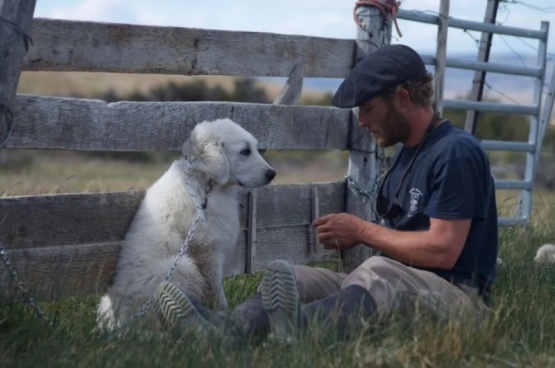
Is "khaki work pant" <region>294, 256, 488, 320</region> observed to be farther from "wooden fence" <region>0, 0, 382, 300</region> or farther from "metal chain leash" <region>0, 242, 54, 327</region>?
"wooden fence" <region>0, 0, 382, 300</region>

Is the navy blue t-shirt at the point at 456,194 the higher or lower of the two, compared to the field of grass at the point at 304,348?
higher

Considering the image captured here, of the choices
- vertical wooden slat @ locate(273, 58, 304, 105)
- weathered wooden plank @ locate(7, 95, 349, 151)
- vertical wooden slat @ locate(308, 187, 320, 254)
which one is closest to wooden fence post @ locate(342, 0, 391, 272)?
weathered wooden plank @ locate(7, 95, 349, 151)

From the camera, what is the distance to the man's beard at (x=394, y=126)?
551 centimetres

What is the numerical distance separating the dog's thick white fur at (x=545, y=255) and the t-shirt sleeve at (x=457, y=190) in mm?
2585

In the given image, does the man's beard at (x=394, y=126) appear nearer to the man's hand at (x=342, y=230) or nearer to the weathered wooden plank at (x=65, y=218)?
the man's hand at (x=342, y=230)

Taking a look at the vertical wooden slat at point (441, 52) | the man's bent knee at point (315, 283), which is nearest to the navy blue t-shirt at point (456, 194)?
the man's bent knee at point (315, 283)

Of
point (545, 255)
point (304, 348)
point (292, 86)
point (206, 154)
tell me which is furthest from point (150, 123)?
point (545, 255)

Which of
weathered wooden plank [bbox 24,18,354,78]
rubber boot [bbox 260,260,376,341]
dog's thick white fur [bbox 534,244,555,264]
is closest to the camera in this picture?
rubber boot [bbox 260,260,376,341]

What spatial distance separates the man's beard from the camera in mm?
5508

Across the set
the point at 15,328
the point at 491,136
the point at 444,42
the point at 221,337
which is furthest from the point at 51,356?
the point at 491,136

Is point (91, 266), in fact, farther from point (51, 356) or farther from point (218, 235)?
point (51, 356)

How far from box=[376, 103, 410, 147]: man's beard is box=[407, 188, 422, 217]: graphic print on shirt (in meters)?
0.30

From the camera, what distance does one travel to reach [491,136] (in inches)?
1328

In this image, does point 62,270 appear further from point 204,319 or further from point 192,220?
point 204,319
